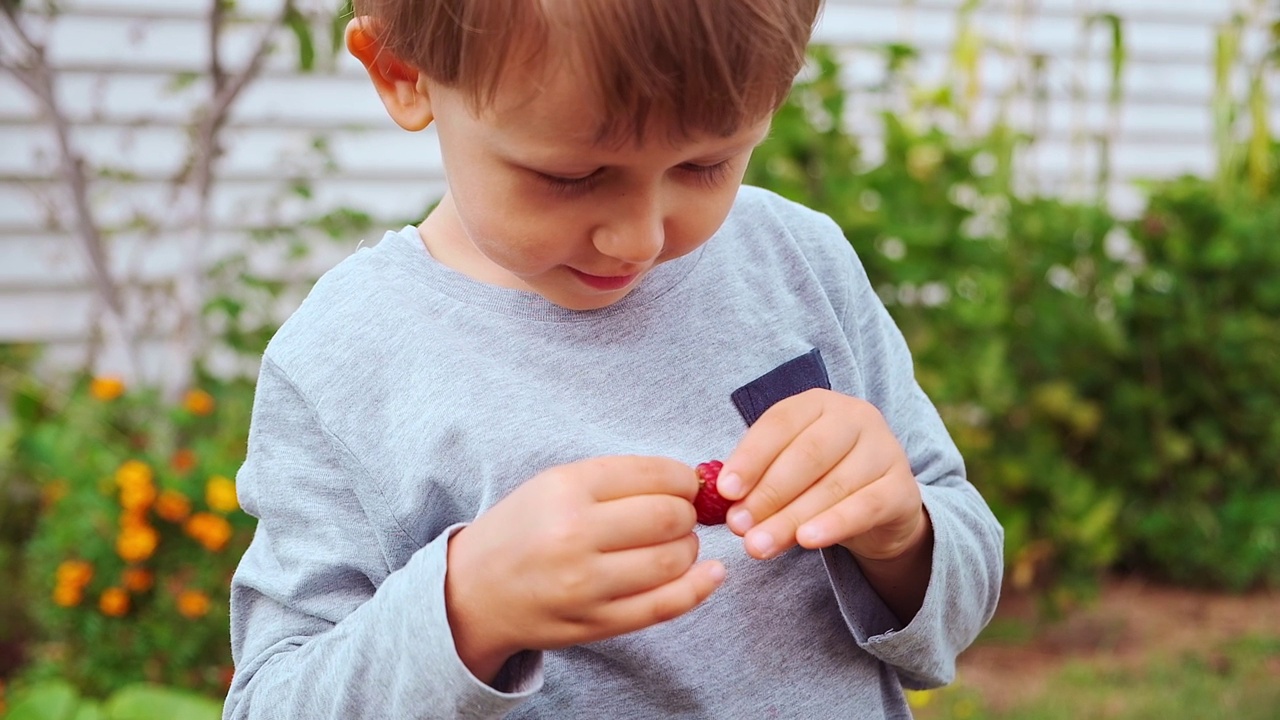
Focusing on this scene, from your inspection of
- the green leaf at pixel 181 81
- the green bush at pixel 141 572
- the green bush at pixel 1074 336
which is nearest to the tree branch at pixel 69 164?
the green leaf at pixel 181 81

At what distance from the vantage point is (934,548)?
111cm

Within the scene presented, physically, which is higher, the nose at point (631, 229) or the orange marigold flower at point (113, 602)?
the nose at point (631, 229)

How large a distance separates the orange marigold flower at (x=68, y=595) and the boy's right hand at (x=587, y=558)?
2.04 metres

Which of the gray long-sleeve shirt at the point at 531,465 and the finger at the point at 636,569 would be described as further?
the gray long-sleeve shirt at the point at 531,465

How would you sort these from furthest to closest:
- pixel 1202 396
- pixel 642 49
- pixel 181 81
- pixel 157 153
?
pixel 157 153, pixel 1202 396, pixel 181 81, pixel 642 49

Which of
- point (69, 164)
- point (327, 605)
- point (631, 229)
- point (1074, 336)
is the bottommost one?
point (1074, 336)

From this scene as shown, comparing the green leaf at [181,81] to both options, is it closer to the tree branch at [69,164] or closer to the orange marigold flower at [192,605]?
the tree branch at [69,164]

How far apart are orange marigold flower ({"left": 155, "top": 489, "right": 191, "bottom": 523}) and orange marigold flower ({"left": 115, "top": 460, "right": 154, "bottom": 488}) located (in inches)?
2.2

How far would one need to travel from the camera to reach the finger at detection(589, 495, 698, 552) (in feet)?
2.82

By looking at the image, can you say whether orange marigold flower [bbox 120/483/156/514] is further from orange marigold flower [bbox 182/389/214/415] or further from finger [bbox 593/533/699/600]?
finger [bbox 593/533/699/600]

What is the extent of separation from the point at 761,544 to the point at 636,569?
104mm

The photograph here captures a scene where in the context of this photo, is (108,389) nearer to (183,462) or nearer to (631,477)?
(183,462)

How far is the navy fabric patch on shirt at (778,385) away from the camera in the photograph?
1.14 metres

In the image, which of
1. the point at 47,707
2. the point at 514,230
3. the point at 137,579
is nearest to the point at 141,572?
the point at 137,579
